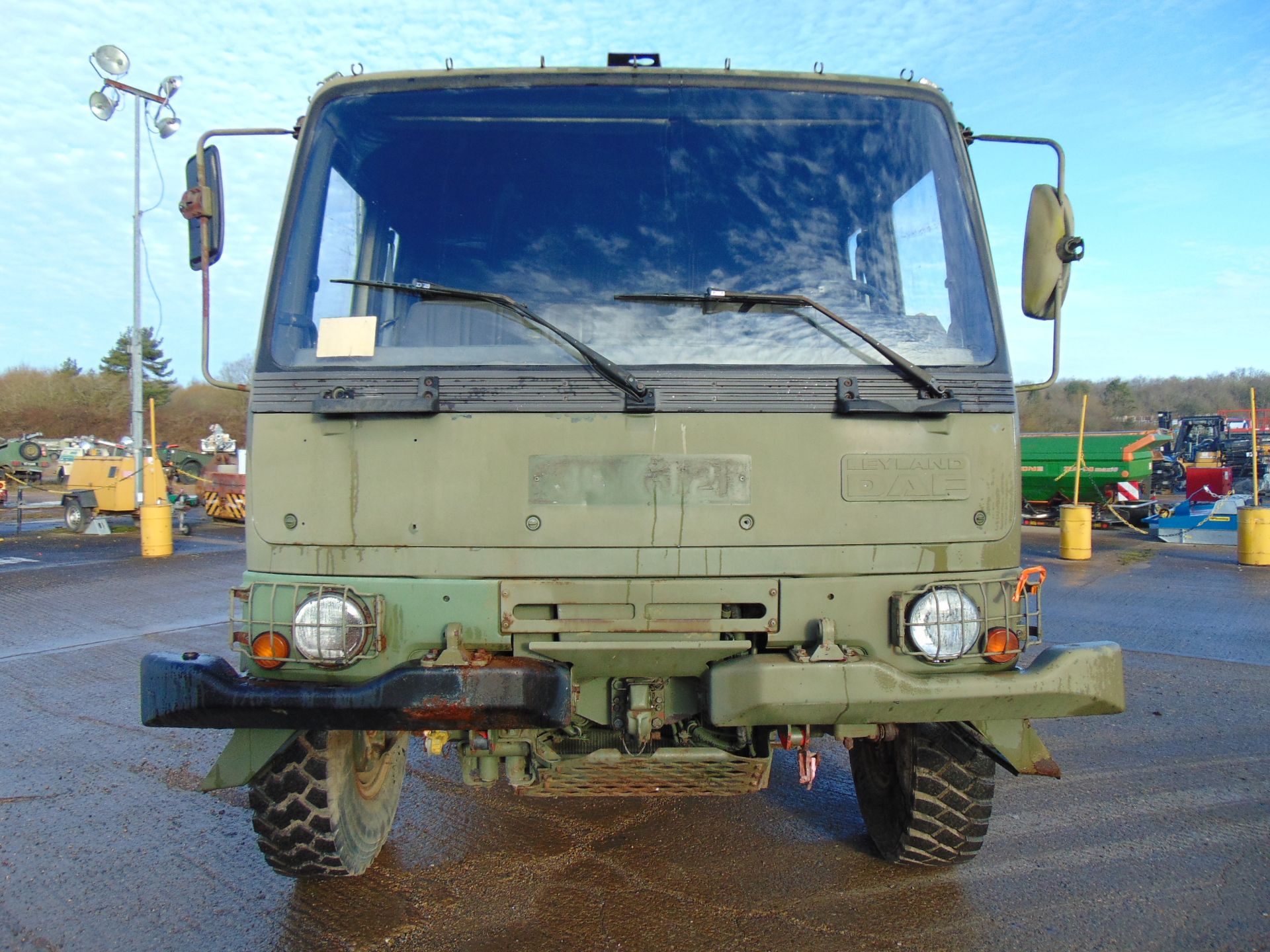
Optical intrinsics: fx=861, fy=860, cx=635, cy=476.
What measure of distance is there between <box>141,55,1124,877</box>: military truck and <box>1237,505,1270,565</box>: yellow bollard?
1155 centimetres

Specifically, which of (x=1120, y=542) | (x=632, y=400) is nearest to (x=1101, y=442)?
(x=1120, y=542)

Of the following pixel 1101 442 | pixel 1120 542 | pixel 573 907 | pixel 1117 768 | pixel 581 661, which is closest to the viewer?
pixel 581 661

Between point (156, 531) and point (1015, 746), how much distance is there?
13.6m

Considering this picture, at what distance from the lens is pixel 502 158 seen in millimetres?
2838

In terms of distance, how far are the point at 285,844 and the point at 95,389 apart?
55140 mm

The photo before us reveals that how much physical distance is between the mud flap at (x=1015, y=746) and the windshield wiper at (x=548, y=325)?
147 cm

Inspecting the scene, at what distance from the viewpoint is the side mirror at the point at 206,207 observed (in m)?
2.97

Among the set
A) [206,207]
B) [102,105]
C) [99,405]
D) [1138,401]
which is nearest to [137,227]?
[102,105]

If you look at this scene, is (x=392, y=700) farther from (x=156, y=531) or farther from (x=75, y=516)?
(x=75, y=516)

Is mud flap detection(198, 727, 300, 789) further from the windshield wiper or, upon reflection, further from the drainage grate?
the windshield wiper

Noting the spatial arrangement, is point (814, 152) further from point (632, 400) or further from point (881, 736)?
point (881, 736)

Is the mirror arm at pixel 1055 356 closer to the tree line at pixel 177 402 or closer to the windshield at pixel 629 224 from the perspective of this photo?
the windshield at pixel 629 224

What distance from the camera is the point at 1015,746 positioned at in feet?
9.05

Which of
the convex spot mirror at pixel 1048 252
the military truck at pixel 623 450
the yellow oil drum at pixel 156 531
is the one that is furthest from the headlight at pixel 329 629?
the yellow oil drum at pixel 156 531
